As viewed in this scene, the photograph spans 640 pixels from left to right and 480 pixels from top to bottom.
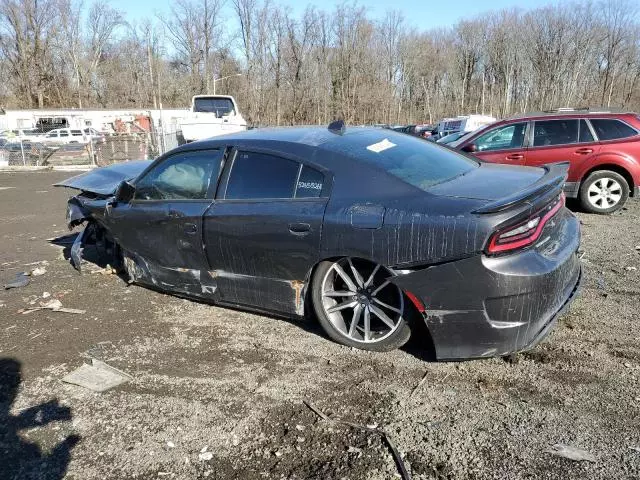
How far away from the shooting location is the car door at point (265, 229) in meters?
3.60

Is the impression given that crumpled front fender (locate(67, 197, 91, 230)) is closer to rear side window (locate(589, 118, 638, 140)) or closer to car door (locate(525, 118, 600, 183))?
car door (locate(525, 118, 600, 183))

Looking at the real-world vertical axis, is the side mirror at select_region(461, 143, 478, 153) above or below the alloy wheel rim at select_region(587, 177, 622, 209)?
above

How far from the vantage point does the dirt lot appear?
2521 mm

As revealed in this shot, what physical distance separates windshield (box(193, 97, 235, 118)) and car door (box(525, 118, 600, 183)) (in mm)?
16437

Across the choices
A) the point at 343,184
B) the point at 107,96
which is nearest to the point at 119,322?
the point at 343,184

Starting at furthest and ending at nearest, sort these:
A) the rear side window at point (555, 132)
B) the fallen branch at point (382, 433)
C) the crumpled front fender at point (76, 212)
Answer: the rear side window at point (555, 132) < the crumpled front fender at point (76, 212) < the fallen branch at point (382, 433)

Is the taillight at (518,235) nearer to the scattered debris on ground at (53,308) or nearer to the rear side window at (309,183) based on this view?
the rear side window at (309,183)

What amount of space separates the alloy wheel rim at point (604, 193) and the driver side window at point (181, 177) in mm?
6499

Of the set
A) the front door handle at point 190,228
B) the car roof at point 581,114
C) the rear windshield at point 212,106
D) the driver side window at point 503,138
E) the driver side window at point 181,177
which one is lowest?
the front door handle at point 190,228

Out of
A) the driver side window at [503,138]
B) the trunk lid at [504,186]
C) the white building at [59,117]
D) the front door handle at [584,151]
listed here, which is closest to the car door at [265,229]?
the trunk lid at [504,186]

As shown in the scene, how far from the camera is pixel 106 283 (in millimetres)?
5488

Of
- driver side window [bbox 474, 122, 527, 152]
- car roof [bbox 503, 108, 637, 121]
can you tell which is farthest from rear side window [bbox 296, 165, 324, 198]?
car roof [bbox 503, 108, 637, 121]

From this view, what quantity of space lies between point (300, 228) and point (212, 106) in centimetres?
2040

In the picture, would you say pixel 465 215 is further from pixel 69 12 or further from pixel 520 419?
pixel 69 12
